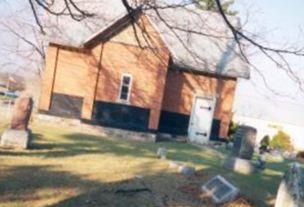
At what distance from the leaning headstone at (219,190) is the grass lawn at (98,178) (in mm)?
331

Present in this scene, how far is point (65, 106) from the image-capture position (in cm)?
2661

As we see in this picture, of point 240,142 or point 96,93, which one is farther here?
point 96,93

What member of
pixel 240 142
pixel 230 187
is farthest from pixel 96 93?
pixel 230 187

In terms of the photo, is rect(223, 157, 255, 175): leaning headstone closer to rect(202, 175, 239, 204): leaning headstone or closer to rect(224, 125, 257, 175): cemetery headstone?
rect(224, 125, 257, 175): cemetery headstone

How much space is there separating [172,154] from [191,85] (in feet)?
26.1

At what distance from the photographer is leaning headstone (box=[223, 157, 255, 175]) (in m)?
18.4

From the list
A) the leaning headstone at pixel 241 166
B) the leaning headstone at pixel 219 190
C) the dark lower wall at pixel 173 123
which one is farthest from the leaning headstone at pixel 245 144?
the dark lower wall at pixel 173 123

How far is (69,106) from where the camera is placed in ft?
87.3

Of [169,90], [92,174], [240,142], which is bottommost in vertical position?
[92,174]

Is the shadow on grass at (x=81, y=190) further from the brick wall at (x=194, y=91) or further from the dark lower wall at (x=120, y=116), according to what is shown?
the brick wall at (x=194, y=91)

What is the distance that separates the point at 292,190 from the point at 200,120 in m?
19.9

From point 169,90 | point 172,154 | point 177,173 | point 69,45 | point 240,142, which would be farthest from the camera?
point 169,90

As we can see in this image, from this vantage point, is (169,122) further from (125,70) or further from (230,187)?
(230,187)

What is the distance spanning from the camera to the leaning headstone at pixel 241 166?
18438mm
